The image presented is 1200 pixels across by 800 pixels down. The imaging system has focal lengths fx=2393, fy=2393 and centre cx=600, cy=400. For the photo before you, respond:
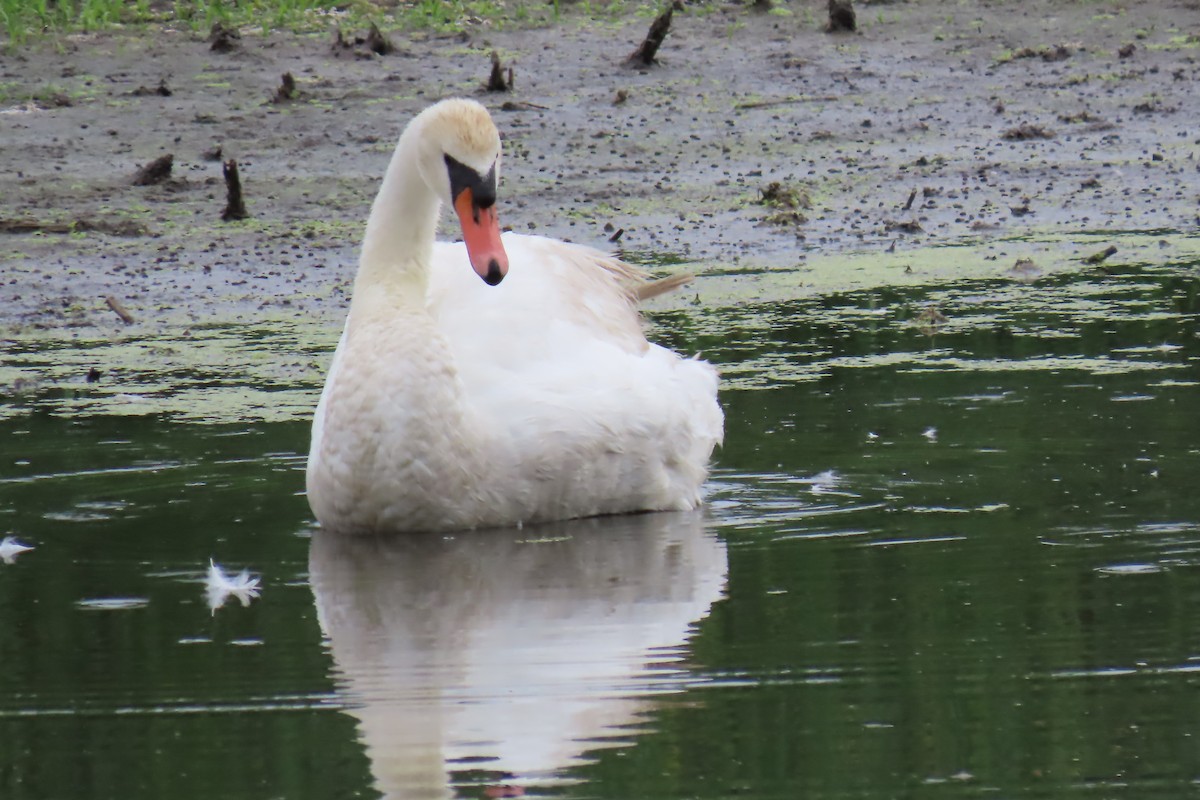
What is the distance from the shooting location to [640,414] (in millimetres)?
6395

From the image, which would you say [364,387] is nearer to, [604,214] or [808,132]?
[604,214]

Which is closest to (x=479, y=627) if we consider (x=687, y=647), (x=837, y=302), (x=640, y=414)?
(x=687, y=647)

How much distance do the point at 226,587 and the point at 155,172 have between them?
6.93m

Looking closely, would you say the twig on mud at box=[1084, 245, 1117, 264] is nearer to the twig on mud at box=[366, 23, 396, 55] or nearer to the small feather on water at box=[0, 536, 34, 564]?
the twig on mud at box=[366, 23, 396, 55]

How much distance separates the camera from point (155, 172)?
12102mm

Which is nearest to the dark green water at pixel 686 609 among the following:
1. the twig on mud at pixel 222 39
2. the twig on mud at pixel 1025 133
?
the twig on mud at pixel 1025 133

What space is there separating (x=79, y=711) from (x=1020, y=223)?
25.9 feet

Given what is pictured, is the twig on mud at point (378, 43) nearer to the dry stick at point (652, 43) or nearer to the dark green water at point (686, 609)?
the dry stick at point (652, 43)

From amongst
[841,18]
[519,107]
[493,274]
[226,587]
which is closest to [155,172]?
[519,107]

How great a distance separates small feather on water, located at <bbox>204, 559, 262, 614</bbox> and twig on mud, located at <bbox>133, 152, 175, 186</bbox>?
6.68 m

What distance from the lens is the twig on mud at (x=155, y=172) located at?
39.5 feet

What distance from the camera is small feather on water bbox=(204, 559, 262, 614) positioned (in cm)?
542

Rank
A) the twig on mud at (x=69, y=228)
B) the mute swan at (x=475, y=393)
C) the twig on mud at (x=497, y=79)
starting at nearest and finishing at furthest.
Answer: the mute swan at (x=475, y=393) → the twig on mud at (x=69, y=228) → the twig on mud at (x=497, y=79)

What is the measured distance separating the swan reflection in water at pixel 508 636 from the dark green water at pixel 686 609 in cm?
1
